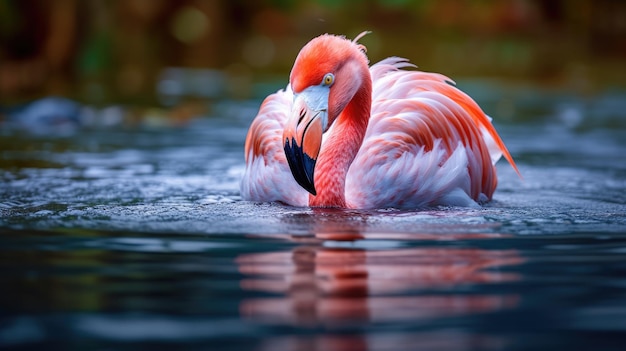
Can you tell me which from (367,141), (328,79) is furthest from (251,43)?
(328,79)

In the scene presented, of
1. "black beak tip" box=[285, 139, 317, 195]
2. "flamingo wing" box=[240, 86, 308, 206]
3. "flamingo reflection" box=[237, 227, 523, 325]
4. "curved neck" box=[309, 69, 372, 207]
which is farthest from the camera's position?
"flamingo wing" box=[240, 86, 308, 206]

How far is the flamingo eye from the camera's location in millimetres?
Result: 4824

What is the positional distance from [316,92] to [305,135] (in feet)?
1.03

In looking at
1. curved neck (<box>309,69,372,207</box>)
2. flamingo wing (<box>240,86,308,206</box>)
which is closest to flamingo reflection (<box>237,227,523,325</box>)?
curved neck (<box>309,69,372,207</box>)

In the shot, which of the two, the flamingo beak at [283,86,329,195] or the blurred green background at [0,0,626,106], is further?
the blurred green background at [0,0,626,106]

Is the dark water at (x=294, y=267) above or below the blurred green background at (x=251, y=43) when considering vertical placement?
below

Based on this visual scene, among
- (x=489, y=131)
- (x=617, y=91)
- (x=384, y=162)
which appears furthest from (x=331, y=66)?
(x=617, y=91)

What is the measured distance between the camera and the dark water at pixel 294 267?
2.76m

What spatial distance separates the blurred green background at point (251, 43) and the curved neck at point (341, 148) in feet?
22.2

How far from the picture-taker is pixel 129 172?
6.62m

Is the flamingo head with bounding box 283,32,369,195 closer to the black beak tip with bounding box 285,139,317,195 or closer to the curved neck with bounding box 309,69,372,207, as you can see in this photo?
the black beak tip with bounding box 285,139,317,195

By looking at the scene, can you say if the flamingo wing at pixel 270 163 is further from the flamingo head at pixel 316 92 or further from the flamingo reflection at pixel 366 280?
the flamingo reflection at pixel 366 280

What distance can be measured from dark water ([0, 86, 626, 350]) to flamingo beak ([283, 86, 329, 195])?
0.23m

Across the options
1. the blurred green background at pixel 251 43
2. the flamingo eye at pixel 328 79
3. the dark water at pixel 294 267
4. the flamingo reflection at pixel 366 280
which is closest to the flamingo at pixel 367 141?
the flamingo eye at pixel 328 79
